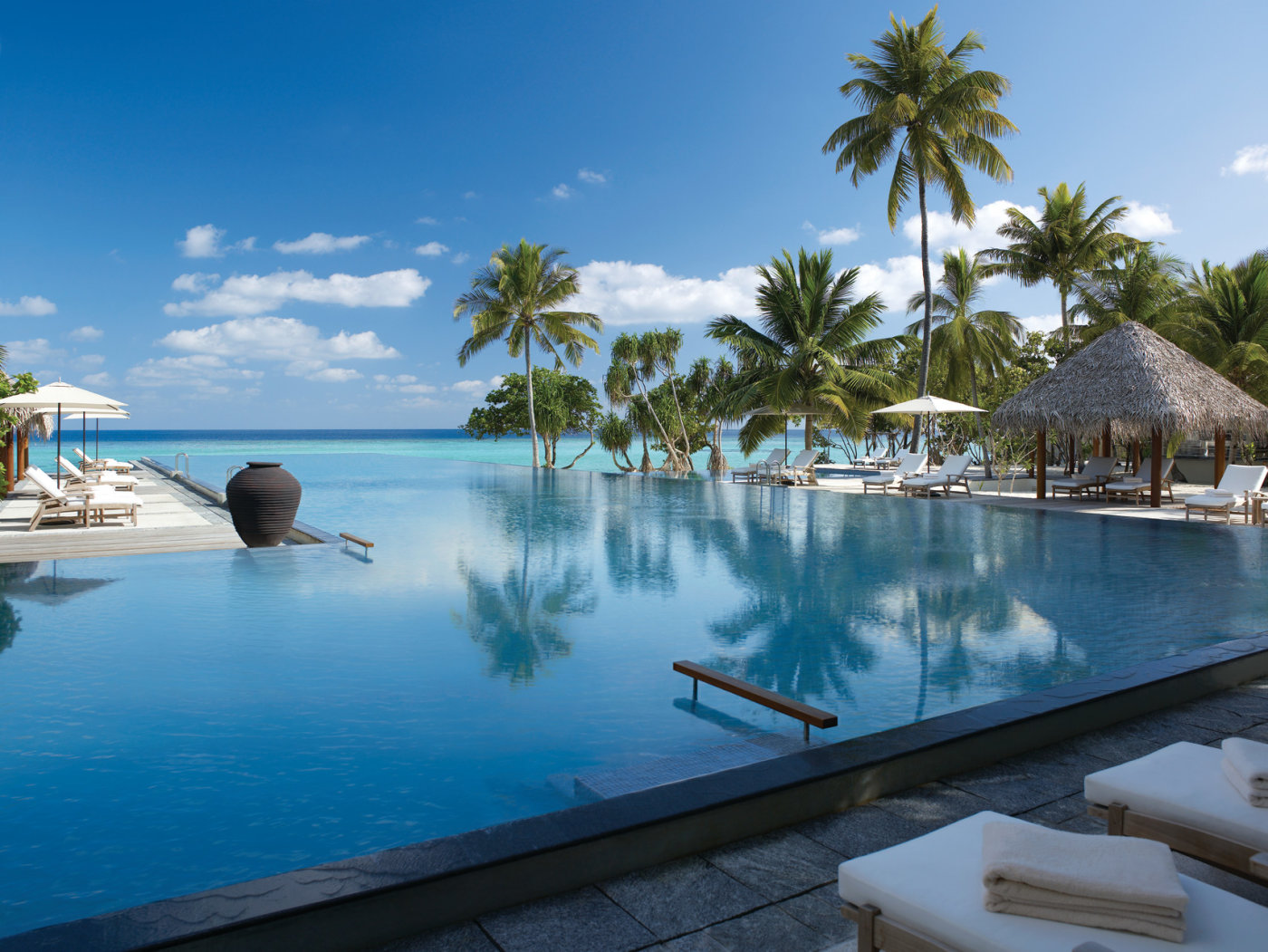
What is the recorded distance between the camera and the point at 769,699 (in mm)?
3523

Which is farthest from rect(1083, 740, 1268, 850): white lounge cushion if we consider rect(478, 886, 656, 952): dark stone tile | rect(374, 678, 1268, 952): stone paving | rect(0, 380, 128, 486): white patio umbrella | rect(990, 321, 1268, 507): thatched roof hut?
rect(0, 380, 128, 486): white patio umbrella

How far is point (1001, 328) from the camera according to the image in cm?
2325

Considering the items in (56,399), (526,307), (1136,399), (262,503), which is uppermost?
(526,307)

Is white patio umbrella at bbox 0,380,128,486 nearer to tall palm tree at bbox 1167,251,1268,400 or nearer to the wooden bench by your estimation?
the wooden bench

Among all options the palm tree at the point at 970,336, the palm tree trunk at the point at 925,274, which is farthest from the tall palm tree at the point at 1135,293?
the palm tree trunk at the point at 925,274

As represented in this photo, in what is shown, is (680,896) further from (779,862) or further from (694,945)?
(779,862)

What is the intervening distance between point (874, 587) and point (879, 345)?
14632 mm

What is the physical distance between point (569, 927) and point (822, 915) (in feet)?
2.14

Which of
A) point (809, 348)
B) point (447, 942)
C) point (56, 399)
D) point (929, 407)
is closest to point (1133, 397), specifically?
point (929, 407)

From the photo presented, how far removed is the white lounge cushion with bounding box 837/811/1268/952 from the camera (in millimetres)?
1463

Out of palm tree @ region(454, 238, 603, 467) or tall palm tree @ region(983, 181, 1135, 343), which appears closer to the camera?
tall palm tree @ region(983, 181, 1135, 343)

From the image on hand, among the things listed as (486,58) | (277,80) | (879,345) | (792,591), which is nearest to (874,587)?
(792,591)

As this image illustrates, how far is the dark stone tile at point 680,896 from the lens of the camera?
207 centimetres

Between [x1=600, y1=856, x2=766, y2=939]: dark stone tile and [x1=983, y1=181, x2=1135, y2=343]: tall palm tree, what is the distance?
24285mm
